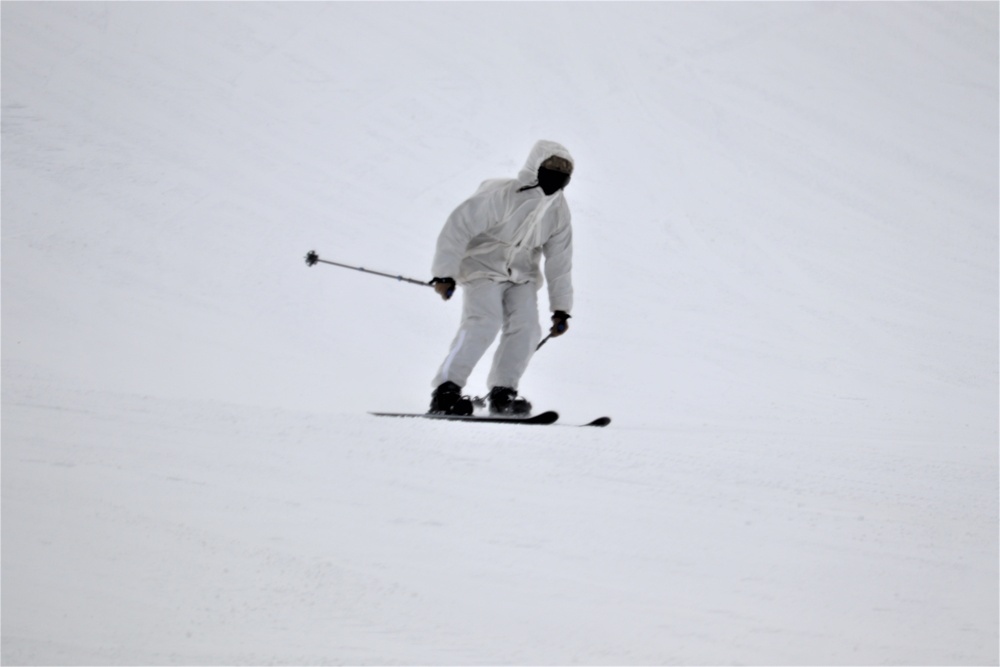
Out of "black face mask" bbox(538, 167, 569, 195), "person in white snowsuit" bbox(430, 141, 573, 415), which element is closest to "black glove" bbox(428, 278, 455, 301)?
"person in white snowsuit" bbox(430, 141, 573, 415)

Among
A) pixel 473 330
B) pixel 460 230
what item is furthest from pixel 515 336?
pixel 460 230

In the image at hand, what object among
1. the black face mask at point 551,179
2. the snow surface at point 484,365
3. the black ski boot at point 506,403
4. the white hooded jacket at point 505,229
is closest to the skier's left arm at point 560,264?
the white hooded jacket at point 505,229

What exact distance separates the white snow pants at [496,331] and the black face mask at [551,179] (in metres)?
0.56

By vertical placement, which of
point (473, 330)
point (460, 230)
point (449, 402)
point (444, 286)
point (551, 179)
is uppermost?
point (551, 179)

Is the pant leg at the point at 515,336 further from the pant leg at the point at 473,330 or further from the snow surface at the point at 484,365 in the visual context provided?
the snow surface at the point at 484,365

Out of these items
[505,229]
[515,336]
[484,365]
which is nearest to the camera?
[505,229]

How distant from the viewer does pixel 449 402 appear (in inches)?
230

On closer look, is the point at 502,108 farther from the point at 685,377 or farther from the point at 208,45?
the point at 685,377

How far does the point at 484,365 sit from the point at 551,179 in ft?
9.73

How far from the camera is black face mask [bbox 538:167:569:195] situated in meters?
5.83

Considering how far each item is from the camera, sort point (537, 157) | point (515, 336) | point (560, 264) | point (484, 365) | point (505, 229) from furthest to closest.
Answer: point (484, 365) → point (560, 264) → point (515, 336) → point (505, 229) → point (537, 157)

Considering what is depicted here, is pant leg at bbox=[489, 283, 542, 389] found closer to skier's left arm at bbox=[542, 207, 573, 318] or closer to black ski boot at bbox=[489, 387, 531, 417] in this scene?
black ski boot at bbox=[489, 387, 531, 417]

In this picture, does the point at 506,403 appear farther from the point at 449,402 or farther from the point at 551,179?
the point at 551,179

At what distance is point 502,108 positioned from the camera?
50.9ft
